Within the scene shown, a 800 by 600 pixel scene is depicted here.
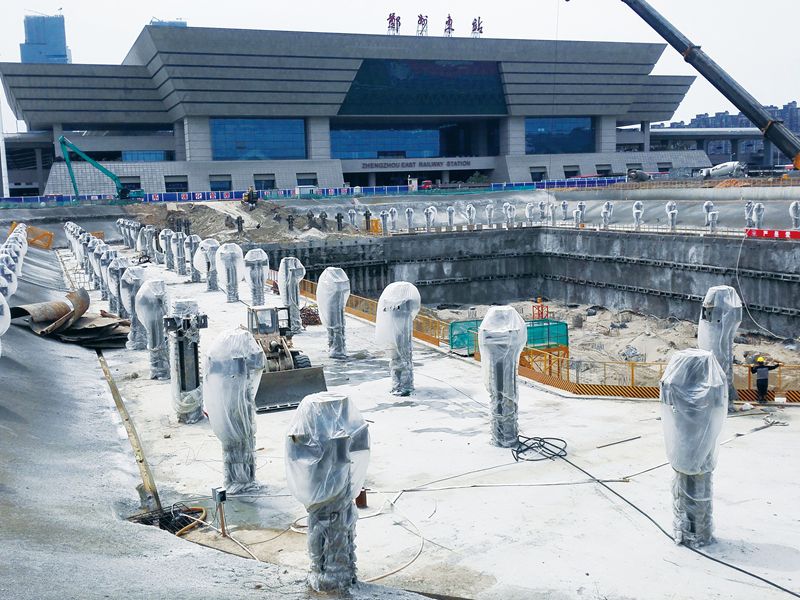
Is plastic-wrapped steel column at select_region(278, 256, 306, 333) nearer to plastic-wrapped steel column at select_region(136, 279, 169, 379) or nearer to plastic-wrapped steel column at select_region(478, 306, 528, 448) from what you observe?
plastic-wrapped steel column at select_region(136, 279, 169, 379)

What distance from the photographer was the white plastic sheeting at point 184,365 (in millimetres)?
16891

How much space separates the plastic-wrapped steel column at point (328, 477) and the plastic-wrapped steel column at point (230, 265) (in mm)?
22947

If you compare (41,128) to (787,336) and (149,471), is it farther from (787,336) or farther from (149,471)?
(149,471)

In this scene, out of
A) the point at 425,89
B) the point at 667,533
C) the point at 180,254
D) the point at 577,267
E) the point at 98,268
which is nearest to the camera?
the point at 667,533

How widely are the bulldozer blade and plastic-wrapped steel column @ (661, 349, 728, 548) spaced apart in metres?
9.48

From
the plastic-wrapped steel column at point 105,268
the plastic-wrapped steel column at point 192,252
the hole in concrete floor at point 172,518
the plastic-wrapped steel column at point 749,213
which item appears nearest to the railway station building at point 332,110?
the plastic-wrapped steel column at point 192,252

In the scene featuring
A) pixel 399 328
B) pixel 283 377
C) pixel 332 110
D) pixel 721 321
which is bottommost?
pixel 283 377

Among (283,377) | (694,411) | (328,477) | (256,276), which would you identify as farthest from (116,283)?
(694,411)

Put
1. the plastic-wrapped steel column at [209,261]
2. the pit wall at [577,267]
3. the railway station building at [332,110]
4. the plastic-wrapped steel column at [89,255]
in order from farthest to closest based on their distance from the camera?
the railway station building at [332,110]
the plastic-wrapped steel column at [89,255]
the pit wall at [577,267]
the plastic-wrapped steel column at [209,261]

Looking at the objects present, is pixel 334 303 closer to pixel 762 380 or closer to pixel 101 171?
pixel 762 380

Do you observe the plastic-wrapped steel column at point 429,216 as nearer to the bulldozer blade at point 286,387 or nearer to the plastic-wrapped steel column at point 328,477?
the bulldozer blade at point 286,387

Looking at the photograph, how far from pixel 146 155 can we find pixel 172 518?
3789 inches

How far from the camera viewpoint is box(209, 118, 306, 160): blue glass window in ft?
321

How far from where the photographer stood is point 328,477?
8.84 meters
